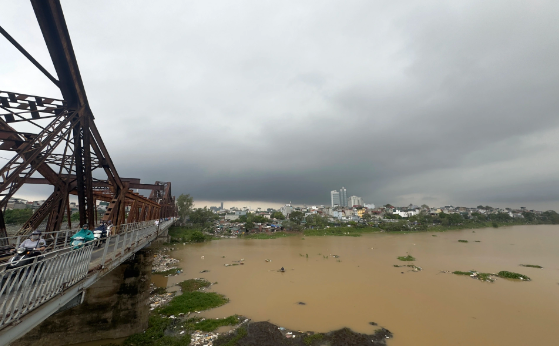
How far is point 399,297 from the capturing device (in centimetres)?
1441

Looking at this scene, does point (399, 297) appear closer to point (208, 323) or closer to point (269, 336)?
point (269, 336)

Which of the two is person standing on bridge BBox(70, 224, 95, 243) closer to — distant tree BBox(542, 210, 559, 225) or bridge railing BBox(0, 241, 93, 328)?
bridge railing BBox(0, 241, 93, 328)

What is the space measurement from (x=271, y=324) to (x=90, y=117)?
11.4m

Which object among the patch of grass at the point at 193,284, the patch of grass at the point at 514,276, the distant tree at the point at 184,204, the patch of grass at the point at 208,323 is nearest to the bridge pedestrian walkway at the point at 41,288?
the patch of grass at the point at 208,323

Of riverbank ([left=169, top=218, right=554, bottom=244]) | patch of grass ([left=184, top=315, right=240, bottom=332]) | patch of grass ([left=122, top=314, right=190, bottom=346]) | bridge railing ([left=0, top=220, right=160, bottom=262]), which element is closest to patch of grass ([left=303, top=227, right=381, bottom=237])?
riverbank ([left=169, top=218, right=554, bottom=244])

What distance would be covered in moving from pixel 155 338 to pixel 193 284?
6997mm

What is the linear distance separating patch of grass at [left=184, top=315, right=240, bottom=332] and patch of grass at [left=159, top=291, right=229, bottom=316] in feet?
4.47

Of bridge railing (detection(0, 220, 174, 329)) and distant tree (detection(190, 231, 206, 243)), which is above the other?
bridge railing (detection(0, 220, 174, 329))

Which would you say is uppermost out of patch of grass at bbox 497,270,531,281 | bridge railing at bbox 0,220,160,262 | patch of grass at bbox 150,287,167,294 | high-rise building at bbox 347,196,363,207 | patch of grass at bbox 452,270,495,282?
high-rise building at bbox 347,196,363,207

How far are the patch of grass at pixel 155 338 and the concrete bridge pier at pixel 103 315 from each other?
0.43 meters

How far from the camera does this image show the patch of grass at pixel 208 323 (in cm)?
1039

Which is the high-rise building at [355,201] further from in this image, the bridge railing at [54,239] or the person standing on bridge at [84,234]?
the person standing on bridge at [84,234]

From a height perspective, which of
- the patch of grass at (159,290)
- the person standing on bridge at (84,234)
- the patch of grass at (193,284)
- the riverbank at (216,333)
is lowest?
the patch of grass at (159,290)

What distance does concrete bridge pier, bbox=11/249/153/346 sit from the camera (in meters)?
9.02
